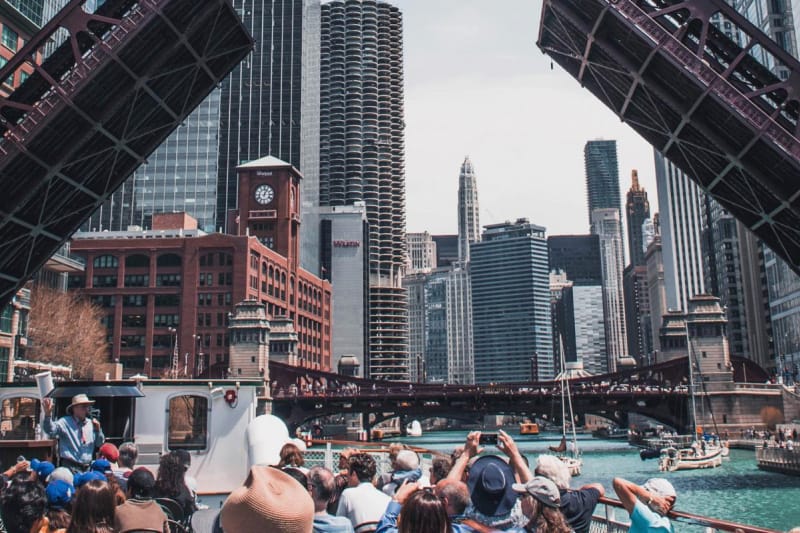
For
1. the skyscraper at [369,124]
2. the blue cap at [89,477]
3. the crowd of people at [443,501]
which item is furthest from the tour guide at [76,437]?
the skyscraper at [369,124]

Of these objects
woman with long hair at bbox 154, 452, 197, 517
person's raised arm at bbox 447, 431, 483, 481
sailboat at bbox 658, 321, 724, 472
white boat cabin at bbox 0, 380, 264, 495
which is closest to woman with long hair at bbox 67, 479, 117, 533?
woman with long hair at bbox 154, 452, 197, 517

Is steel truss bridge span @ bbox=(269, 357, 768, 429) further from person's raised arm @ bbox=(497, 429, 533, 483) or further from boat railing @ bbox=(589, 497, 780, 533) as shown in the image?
person's raised arm @ bbox=(497, 429, 533, 483)

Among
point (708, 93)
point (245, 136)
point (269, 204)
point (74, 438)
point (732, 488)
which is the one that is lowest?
point (732, 488)

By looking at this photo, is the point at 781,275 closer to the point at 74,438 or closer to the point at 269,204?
the point at 269,204

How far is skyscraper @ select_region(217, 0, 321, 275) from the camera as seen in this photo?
135000 millimetres

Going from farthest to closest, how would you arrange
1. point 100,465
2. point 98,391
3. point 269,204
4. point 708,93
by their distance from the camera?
1. point 269,204
2. point 708,93
3. point 98,391
4. point 100,465

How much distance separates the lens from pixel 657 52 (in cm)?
2422

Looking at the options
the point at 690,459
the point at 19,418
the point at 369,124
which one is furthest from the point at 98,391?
the point at 369,124

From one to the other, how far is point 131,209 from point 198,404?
119 m

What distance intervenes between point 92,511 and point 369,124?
176 m

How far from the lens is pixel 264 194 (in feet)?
349

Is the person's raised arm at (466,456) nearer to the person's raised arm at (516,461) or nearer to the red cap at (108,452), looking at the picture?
the person's raised arm at (516,461)

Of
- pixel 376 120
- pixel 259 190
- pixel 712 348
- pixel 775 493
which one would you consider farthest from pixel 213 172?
pixel 775 493

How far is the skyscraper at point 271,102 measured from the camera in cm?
13500
